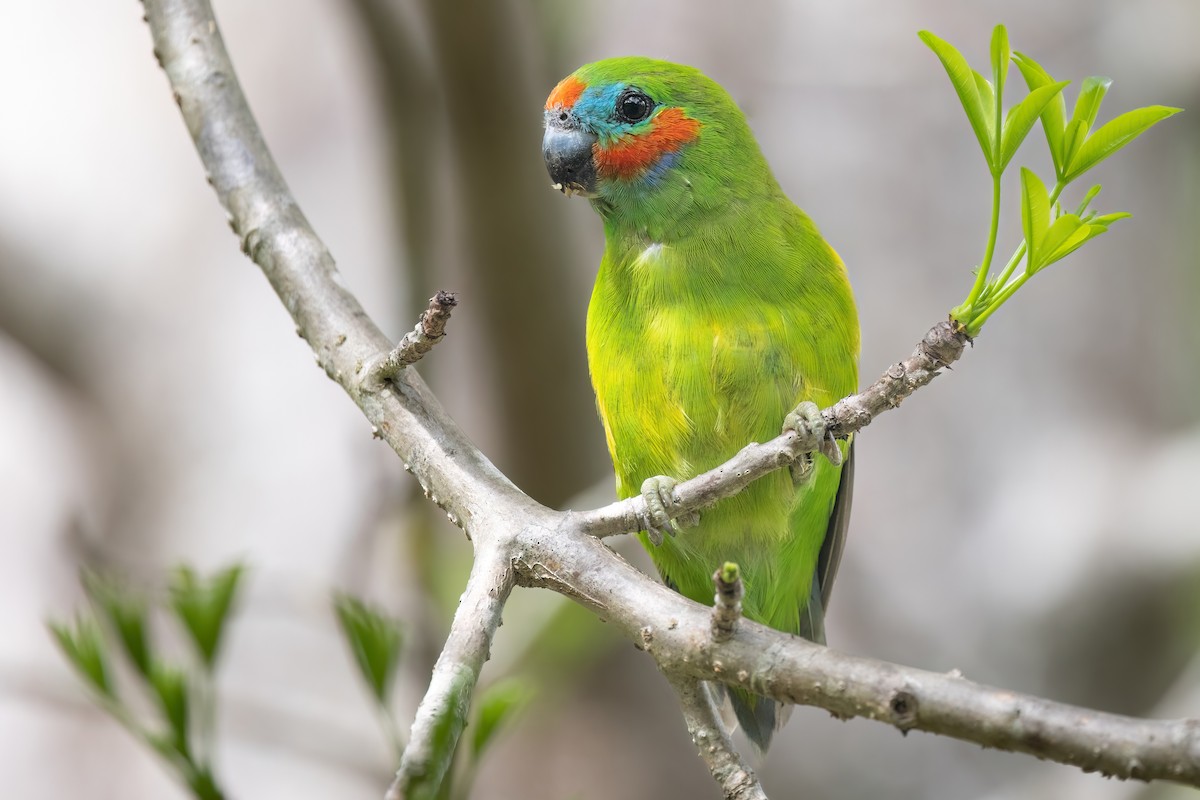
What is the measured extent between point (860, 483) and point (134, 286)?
2.97m

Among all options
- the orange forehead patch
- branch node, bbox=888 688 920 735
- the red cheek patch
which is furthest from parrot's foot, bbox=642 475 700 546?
the orange forehead patch

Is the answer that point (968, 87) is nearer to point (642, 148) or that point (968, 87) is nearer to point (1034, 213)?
point (1034, 213)

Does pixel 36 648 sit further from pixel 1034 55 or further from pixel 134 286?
pixel 1034 55

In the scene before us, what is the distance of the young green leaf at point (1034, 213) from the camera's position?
115 centimetres

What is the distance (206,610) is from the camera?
1.49 meters

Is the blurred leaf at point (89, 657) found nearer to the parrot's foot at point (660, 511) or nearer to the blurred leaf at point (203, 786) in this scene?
the blurred leaf at point (203, 786)

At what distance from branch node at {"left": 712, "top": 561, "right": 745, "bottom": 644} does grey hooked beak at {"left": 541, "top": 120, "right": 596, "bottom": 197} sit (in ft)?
3.88

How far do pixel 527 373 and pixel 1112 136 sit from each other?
2315mm

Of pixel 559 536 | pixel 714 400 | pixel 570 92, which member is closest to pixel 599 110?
pixel 570 92

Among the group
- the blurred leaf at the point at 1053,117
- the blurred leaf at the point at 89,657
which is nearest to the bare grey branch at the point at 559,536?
the blurred leaf at the point at 1053,117

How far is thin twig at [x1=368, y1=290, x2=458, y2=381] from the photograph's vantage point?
1285 mm

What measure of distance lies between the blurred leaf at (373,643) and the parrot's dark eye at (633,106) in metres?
1.14

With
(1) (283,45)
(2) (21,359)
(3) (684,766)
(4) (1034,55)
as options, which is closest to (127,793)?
(2) (21,359)

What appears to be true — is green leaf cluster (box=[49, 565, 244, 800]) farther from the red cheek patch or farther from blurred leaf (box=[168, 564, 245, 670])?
the red cheek patch
